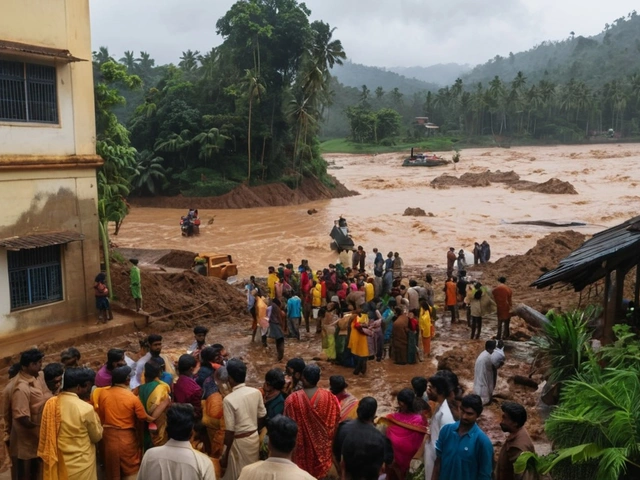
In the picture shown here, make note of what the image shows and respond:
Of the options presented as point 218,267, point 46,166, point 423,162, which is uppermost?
point 46,166

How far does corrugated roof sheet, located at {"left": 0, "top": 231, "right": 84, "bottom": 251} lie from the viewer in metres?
10.8

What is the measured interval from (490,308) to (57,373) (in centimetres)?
871

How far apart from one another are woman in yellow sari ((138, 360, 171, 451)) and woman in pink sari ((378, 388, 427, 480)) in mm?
1940

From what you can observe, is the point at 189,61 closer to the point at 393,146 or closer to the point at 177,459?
the point at 393,146

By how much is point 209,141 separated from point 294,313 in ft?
100

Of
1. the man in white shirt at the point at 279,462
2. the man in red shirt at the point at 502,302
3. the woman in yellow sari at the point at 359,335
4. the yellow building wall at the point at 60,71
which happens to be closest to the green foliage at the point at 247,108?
the yellow building wall at the point at 60,71

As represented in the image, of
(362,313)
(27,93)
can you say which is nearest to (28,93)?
(27,93)

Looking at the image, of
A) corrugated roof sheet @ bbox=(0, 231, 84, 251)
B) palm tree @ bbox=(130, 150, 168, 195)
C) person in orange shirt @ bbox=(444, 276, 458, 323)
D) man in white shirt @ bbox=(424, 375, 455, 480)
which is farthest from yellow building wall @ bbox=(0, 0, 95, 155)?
palm tree @ bbox=(130, 150, 168, 195)

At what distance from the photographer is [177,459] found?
3.63 m

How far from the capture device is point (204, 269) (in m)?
17.8

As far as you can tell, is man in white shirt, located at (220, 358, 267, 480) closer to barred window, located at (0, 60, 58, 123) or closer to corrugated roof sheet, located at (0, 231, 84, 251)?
corrugated roof sheet, located at (0, 231, 84, 251)

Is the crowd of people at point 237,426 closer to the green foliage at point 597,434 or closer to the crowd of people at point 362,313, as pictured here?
the green foliage at point 597,434

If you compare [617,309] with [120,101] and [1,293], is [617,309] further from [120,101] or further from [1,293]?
[120,101]

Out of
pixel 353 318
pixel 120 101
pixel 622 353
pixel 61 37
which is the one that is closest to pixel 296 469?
pixel 622 353
